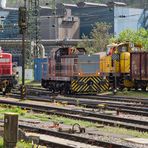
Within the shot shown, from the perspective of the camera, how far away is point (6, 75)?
30.2m

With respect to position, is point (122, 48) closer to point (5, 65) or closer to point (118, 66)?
point (118, 66)

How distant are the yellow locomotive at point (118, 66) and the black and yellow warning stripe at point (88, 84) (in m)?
2.64

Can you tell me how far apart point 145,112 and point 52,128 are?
17.5 ft

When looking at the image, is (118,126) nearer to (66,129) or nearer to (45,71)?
(66,129)

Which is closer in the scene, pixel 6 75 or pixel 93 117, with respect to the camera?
pixel 93 117

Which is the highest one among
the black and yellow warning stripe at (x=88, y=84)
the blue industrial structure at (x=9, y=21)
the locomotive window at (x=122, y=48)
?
the blue industrial structure at (x=9, y=21)

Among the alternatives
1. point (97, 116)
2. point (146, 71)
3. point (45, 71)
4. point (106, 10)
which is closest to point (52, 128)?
point (97, 116)

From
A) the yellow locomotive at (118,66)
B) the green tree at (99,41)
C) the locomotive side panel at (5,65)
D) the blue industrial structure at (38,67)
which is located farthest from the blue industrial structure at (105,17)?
the locomotive side panel at (5,65)

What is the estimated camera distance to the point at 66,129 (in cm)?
1402

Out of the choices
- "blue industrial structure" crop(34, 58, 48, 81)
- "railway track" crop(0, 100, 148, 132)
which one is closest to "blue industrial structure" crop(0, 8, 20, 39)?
"blue industrial structure" crop(34, 58, 48, 81)

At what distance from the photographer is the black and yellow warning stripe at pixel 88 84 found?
31.6m

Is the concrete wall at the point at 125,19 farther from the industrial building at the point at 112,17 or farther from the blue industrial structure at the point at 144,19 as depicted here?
the blue industrial structure at the point at 144,19

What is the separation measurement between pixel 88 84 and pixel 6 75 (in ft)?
17.8

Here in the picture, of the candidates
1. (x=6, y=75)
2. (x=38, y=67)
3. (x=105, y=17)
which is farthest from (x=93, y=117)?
(x=105, y=17)
